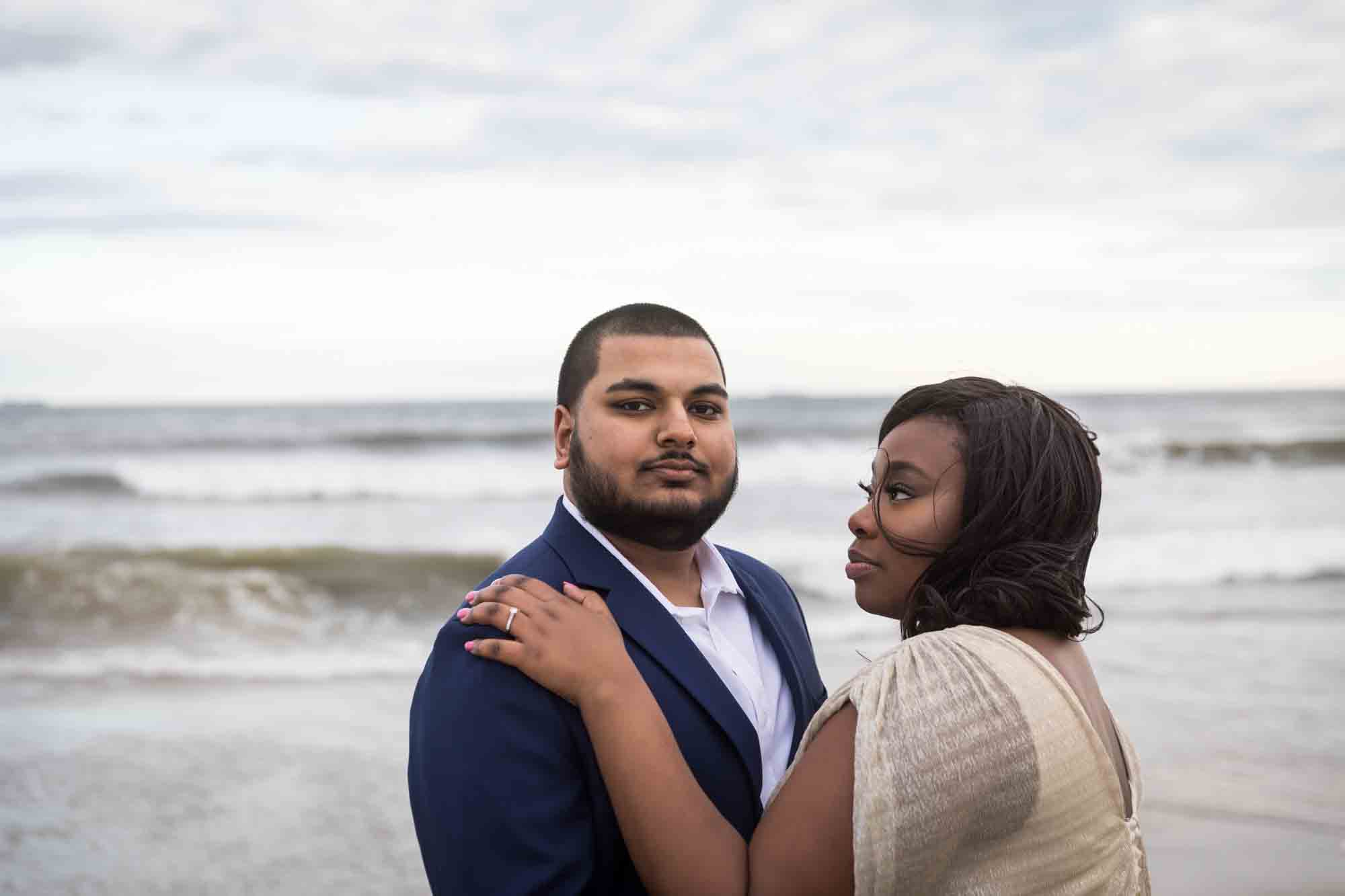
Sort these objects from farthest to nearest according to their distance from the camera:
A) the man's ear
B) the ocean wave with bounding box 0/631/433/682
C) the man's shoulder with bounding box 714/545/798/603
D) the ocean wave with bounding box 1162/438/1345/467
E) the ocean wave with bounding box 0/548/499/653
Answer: the ocean wave with bounding box 1162/438/1345/467 < the ocean wave with bounding box 0/548/499/653 < the ocean wave with bounding box 0/631/433/682 < the man's shoulder with bounding box 714/545/798/603 < the man's ear

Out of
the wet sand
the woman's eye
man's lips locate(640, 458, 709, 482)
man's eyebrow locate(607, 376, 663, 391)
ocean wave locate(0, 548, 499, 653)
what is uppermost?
man's eyebrow locate(607, 376, 663, 391)

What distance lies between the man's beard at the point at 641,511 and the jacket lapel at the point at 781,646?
0.29 metres

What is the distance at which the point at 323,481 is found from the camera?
23922 millimetres

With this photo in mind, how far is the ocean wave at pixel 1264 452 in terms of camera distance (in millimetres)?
25797

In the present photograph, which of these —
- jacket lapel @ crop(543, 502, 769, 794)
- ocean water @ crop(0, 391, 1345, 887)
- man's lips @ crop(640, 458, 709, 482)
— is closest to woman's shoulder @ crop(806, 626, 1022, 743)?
jacket lapel @ crop(543, 502, 769, 794)

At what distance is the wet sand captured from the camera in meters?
5.10

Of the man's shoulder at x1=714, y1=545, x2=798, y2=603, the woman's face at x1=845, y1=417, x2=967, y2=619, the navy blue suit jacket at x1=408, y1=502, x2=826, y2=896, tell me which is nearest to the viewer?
the navy blue suit jacket at x1=408, y1=502, x2=826, y2=896

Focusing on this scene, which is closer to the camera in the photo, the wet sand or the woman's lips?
the woman's lips

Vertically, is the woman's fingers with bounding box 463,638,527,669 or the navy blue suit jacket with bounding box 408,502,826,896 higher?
the woman's fingers with bounding box 463,638,527,669

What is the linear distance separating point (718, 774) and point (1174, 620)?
8.54 meters

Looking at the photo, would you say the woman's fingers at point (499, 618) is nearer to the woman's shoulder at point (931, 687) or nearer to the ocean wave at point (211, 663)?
the woman's shoulder at point (931, 687)

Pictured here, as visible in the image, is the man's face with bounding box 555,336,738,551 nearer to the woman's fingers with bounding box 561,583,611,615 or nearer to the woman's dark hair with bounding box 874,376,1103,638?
the woman's fingers with bounding box 561,583,611,615

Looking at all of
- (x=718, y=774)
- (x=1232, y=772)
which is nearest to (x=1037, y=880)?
(x=718, y=774)

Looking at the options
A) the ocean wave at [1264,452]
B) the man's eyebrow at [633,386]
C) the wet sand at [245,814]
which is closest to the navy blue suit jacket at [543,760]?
the man's eyebrow at [633,386]
